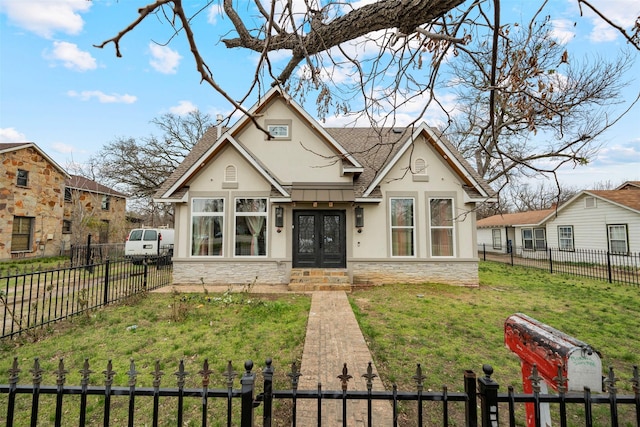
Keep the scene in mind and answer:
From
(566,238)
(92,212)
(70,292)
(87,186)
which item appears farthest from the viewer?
(87,186)

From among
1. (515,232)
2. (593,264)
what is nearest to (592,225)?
(593,264)

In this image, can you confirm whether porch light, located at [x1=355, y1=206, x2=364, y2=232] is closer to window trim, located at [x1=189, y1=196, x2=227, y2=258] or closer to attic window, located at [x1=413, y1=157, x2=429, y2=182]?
attic window, located at [x1=413, y1=157, x2=429, y2=182]

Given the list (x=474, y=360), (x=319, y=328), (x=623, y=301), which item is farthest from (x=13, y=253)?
(x=623, y=301)

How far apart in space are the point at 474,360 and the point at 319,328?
294 centimetres

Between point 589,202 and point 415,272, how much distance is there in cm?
1562

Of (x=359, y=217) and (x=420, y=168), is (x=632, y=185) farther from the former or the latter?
(x=359, y=217)

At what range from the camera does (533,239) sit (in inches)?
928

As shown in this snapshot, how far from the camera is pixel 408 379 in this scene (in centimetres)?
413

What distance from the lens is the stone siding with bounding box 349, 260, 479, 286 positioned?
10.9 meters

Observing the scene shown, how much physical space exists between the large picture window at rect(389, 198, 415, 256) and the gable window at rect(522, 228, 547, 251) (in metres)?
17.3

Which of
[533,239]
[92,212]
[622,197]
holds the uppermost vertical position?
[622,197]

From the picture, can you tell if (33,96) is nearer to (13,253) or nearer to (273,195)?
(273,195)

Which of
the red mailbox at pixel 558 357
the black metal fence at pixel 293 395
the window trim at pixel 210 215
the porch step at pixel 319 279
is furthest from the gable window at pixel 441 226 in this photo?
the black metal fence at pixel 293 395

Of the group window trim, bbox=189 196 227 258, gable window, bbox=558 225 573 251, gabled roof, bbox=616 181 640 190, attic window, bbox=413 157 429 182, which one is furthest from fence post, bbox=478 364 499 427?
gabled roof, bbox=616 181 640 190
